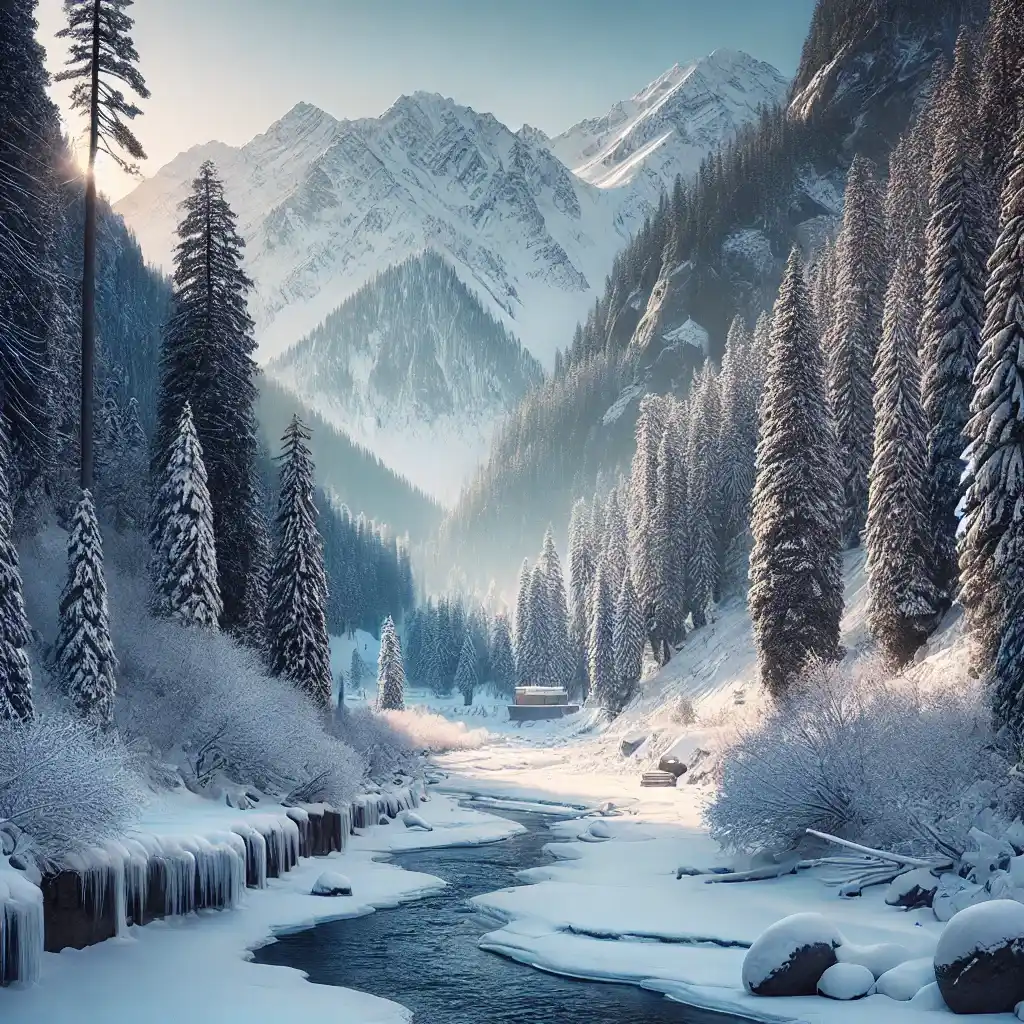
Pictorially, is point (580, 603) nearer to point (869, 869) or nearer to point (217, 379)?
point (217, 379)

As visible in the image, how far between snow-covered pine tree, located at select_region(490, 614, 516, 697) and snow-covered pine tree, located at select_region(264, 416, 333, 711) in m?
95.9

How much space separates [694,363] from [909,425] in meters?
149

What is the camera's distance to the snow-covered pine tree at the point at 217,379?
1649 inches

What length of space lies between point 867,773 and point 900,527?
17.1m

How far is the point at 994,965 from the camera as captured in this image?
13.6 metres

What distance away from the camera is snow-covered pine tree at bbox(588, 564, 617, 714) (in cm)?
8356

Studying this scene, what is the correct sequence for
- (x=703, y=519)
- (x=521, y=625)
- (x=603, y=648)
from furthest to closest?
(x=521, y=625) < (x=603, y=648) < (x=703, y=519)

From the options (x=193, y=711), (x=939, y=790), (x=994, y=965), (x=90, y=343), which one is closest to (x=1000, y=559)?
(x=939, y=790)

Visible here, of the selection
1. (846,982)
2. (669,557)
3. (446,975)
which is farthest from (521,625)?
(846,982)

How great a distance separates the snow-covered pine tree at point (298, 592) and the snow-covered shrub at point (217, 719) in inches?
277

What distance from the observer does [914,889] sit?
1934 centimetres

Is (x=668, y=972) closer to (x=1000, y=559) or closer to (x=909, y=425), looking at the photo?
(x=1000, y=559)

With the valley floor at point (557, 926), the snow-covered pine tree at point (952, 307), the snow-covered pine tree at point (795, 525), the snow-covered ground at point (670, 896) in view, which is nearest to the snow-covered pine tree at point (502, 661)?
the snow-covered ground at point (670, 896)

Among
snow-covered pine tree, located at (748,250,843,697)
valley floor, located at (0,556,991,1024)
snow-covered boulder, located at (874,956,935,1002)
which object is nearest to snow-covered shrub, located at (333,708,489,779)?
valley floor, located at (0,556,991,1024)
